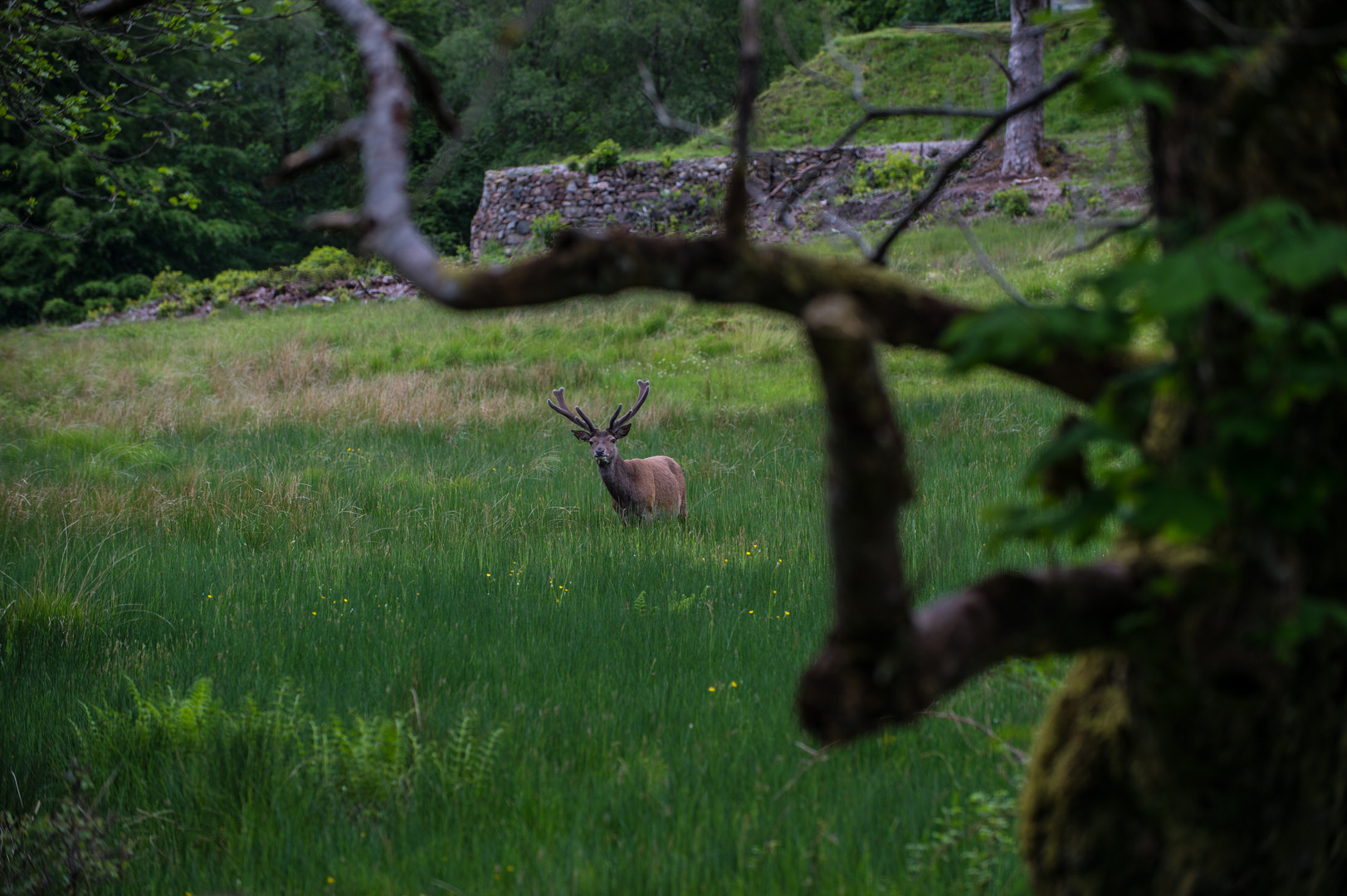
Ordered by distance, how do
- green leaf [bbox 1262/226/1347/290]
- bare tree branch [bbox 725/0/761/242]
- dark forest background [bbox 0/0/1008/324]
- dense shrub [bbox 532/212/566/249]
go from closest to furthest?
1. green leaf [bbox 1262/226/1347/290]
2. bare tree branch [bbox 725/0/761/242]
3. dense shrub [bbox 532/212/566/249]
4. dark forest background [bbox 0/0/1008/324]

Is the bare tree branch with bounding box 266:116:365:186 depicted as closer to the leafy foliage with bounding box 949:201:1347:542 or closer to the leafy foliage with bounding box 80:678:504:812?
the leafy foliage with bounding box 949:201:1347:542

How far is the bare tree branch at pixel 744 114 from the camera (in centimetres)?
157

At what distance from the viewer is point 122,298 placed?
35219 millimetres

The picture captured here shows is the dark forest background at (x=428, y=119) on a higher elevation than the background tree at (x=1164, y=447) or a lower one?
higher

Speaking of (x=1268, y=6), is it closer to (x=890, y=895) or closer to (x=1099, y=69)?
(x=1099, y=69)

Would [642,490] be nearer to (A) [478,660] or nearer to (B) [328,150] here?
(A) [478,660]

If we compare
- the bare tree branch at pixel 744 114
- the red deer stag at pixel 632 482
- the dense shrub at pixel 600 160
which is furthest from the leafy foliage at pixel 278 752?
the dense shrub at pixel 600 160

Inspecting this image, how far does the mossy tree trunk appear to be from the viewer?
5.81 feet

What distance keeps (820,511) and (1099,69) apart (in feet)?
19.8

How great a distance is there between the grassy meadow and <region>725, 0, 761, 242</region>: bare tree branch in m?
2.10

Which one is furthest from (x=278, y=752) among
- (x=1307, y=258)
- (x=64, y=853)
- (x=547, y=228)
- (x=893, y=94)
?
(x=893, y=94)

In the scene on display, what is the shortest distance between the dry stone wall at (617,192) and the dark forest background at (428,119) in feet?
24.1

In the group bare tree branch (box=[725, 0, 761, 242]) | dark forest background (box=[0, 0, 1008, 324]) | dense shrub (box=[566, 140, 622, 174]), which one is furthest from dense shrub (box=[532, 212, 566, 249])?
bare tree branch (box=[725, 0, 761, 242])

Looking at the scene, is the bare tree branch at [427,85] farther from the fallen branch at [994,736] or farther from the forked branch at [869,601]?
the fallen branch at [994,736]
